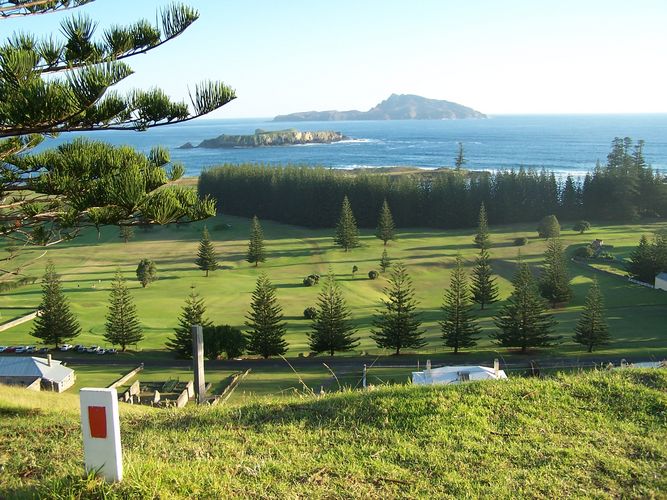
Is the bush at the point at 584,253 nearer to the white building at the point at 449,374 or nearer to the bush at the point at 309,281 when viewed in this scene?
the bush at the point at 309,281

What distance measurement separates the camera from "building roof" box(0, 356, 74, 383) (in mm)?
18047

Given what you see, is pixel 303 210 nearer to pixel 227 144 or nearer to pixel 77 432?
pixel 77 432

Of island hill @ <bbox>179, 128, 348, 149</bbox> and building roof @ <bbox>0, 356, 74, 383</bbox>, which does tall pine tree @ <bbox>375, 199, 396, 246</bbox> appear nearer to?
building roof @ <bbox>0, 356, 74, 383</bbox>

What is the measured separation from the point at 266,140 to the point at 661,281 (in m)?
152

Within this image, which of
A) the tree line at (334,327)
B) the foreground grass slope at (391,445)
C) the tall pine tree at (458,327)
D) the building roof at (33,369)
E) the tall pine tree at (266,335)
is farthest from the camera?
the tall pine tree at (266,335)

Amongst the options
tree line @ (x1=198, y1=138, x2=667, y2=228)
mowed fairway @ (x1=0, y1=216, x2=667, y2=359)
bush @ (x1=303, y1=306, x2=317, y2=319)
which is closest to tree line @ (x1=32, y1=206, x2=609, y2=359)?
mowed fairway @ (x1=0, y1=216, x2=667, y2=359)

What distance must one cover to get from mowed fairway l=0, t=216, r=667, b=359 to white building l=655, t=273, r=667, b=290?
81 centimetres

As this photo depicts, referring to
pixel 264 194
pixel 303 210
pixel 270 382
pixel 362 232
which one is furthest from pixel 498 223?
pixel 270 382

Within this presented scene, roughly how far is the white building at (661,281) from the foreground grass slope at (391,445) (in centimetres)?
2859

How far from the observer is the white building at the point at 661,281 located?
31250mm

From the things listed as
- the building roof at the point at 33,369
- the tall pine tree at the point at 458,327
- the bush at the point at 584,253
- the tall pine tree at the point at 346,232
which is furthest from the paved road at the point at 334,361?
the tall pine tree at the point at 346,232

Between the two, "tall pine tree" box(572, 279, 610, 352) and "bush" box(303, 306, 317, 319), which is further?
"bush" box(303, 306, 317, 319)

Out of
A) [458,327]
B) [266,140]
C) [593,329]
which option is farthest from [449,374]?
[266,140]

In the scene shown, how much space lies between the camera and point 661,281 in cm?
3144
